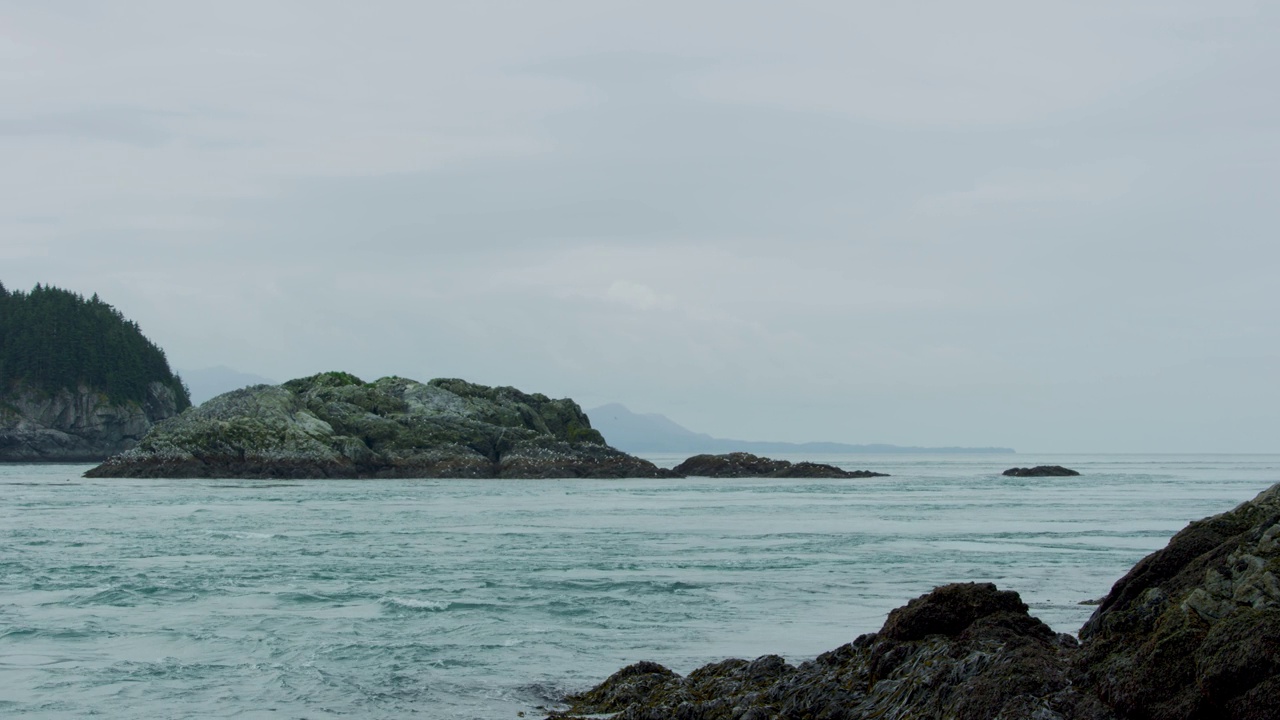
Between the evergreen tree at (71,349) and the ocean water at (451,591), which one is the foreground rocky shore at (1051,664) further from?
the evergreen tree at (71,349)

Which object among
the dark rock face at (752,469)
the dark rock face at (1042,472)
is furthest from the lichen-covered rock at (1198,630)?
the dark rock face at (1042,472)

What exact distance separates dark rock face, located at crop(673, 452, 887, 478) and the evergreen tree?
64076 millimetres

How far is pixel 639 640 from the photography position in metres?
14.3

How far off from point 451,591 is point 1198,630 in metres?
13.6

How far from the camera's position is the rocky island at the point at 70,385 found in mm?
108750

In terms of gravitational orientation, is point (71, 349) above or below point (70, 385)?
above

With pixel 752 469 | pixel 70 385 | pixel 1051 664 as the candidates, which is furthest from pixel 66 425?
pixel 1051 664

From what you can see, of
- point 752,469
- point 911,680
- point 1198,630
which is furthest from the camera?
point 752,469

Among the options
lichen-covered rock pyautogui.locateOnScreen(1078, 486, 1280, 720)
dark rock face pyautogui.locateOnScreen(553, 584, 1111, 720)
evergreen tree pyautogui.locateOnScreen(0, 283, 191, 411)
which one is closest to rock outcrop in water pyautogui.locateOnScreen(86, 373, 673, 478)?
evergreen tree pyautogui.locateOnScreen(0, 283, 191, 411)

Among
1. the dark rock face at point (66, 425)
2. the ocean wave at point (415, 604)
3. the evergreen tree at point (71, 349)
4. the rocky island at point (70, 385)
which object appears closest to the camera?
the ocean wave at point (415, 604)

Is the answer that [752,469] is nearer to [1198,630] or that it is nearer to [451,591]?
[451,591]

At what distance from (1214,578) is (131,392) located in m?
123

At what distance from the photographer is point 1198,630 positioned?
7.47 meters

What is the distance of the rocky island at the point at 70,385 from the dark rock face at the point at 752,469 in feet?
201
